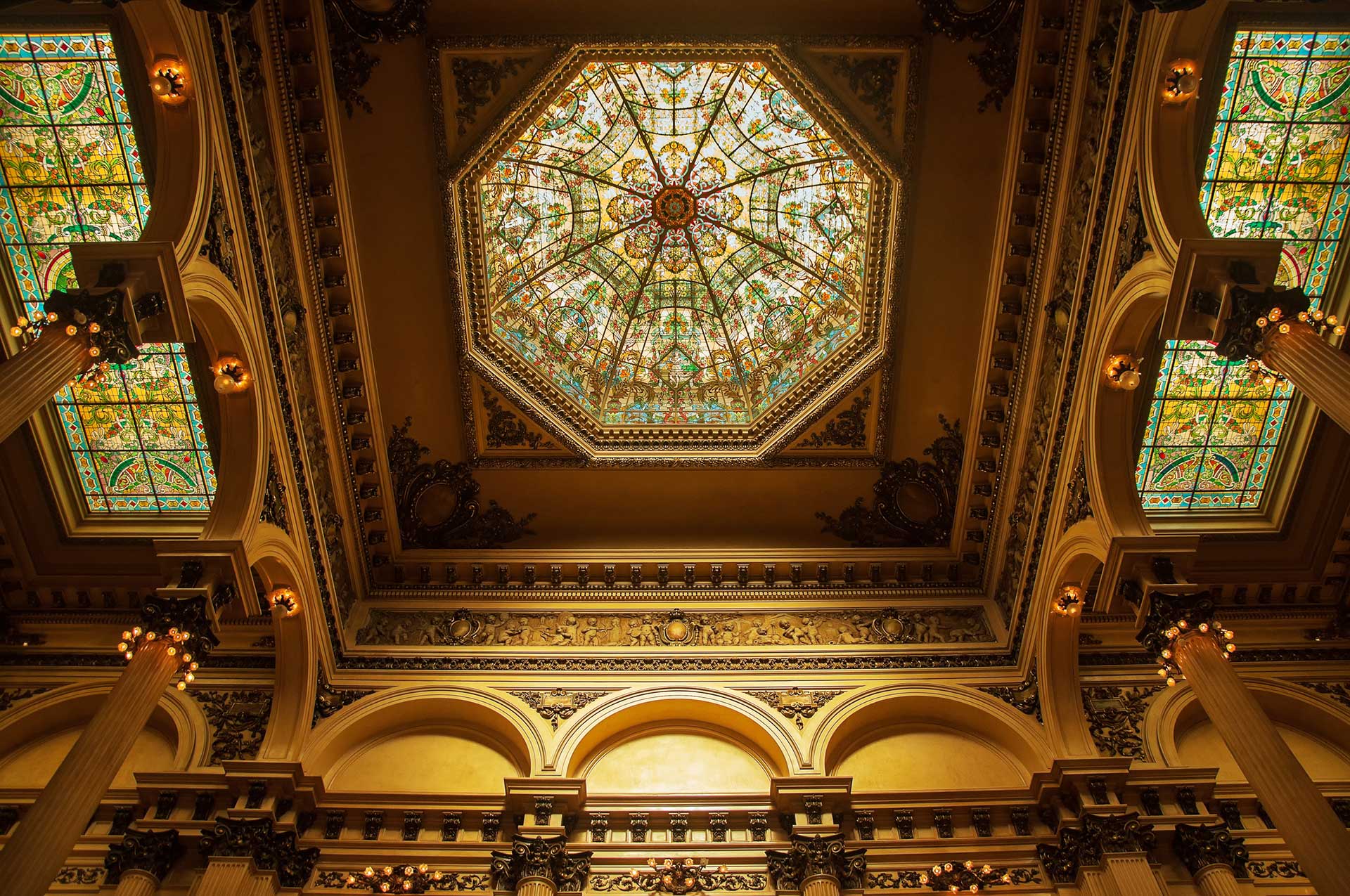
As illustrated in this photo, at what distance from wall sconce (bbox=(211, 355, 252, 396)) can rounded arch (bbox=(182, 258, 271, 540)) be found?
5 cm

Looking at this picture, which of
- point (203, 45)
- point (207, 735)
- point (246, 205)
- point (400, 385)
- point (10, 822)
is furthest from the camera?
point (400, 385)

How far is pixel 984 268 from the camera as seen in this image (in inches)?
420

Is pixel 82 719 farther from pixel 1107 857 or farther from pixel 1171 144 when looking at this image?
pixel 1171 144

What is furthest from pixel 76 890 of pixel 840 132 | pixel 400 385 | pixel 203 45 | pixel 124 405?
pixel 840 132

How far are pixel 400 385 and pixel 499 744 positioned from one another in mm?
4282

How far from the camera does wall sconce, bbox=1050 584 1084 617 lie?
9812mm

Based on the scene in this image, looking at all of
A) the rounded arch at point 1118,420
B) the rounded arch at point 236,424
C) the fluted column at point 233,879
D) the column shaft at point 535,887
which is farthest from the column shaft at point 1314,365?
the fluted column at point 233,879

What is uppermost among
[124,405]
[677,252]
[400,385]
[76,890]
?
[677,252]

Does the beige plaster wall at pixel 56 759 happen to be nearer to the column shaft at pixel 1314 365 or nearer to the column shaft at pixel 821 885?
the column shaft at pixel 821 885

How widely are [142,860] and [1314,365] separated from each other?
33.3ft

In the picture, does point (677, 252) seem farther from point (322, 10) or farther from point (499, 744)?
point (499, 744)

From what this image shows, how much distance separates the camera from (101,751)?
7207mm

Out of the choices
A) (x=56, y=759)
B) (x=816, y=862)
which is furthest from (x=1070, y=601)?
(x=56, y=759)

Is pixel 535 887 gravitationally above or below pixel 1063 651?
below
